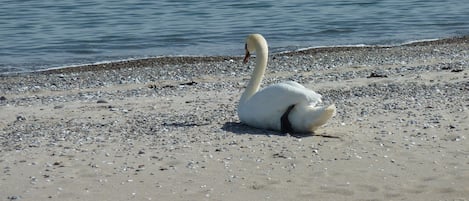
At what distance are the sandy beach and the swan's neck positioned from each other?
1.27ft

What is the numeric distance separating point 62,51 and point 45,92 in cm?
599

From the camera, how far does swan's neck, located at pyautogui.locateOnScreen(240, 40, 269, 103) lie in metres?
10.9

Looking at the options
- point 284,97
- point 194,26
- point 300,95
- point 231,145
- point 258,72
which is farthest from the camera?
point 194,26

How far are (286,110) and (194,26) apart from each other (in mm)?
14585

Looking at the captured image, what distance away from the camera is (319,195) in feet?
26.2

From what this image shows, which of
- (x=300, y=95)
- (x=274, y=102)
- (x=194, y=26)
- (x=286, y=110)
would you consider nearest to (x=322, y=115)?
(x=300, y=95)

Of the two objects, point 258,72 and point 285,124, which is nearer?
point 285,124

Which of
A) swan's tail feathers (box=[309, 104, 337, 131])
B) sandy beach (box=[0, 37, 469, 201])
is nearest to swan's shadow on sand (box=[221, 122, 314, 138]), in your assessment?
sandy beach (box=[0, 37, 469, 201])

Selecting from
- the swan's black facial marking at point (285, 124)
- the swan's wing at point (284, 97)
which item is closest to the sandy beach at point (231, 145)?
the swan's black facial marking at point (285, 124)

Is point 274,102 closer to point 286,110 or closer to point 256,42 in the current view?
point 286,110

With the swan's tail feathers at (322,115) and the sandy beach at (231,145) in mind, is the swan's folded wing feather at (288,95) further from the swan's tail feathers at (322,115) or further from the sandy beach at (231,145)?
the sandy beach at (231,145)

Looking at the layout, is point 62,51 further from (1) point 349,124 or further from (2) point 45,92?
(1) point 349,124

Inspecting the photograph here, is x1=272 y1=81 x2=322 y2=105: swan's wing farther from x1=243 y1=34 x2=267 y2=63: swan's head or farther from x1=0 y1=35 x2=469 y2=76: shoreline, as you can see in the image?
x1=0 y1=35 x2=469 y2=76: shoreline

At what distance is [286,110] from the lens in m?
10.1
